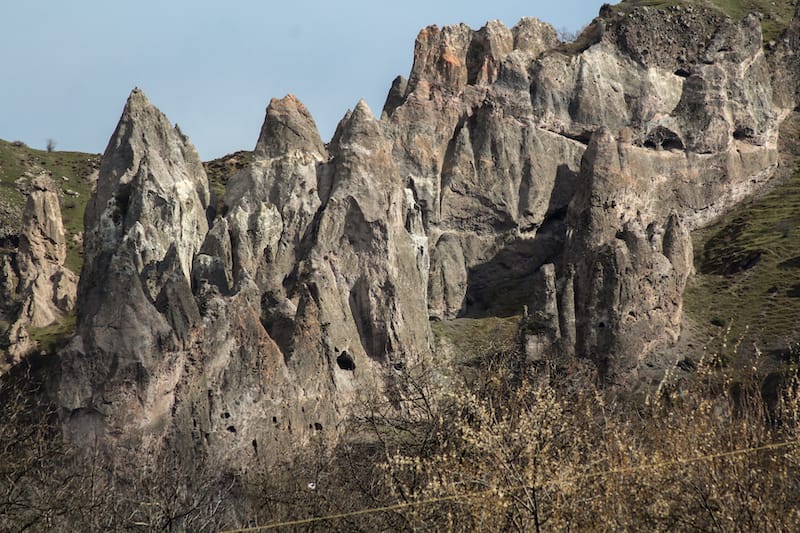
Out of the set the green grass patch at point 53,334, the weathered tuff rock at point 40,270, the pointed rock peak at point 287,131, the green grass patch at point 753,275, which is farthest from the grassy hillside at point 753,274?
the weathered tuff rock at point 40,270

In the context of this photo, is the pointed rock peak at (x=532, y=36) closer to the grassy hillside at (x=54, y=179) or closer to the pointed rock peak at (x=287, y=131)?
the pointed rock peak at (x=287, y=131)

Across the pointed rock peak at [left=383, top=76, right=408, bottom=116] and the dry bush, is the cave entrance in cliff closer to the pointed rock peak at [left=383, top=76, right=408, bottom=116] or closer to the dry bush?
the pointed rock peak at [left=383, top=76, right=408, bottom=116]

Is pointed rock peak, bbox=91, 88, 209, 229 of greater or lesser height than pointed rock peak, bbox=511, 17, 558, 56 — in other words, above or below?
below

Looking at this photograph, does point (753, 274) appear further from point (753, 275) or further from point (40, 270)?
point (40, 270)

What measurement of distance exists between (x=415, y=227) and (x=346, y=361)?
1681 centimetres

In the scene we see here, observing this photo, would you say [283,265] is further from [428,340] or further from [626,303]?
[626,303]

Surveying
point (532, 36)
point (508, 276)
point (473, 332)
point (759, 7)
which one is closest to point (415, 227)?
point (473, 332)

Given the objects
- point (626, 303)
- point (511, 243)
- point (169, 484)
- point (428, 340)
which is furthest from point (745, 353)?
point (169, 484)

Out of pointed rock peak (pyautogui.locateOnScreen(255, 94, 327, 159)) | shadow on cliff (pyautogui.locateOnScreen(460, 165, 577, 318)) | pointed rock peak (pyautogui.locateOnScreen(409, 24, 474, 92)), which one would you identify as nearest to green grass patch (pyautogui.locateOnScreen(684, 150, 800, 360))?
shadow on cliff (pyautogui.locateOnScreen(460, 165, 577, 318))

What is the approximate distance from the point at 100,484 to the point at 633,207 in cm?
5049

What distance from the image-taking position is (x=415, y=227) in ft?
299

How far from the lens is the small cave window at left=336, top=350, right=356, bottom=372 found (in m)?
76.2

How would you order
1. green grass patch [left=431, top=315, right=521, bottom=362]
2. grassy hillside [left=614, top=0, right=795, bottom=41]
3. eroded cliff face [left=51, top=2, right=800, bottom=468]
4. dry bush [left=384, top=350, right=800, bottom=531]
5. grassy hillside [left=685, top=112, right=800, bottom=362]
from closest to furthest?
dry bush [left=384, top=350, right=800, bottom=531], eroded cliff face [left=51, top=2, right=800, bottom=468], green grass patch [left=431, top=315, right=521, bottom=362], grassy hillside [left=685, top=112, right=800, bottom=362], grassy hillside [left=614, top=0, right=795, bottom=41]

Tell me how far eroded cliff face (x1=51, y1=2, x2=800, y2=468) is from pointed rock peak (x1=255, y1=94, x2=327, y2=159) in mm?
161
